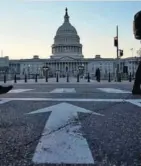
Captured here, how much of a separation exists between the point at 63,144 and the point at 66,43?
138 metres

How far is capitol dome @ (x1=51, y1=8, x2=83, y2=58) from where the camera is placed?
139875mm

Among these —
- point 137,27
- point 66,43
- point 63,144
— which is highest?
point 66,43

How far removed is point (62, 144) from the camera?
284cm

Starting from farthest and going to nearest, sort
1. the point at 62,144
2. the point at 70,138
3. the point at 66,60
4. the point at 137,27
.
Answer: the point at 66,60
the point at 137,27
the point at 70,138
the point at 62,144

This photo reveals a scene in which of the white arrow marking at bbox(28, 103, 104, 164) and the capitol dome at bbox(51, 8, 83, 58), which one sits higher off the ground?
the capitol dome at bbox(51, 8, 83, 58)

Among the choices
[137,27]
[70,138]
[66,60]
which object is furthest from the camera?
[66,60]

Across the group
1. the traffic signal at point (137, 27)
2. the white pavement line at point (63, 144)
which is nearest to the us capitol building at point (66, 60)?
the traffic signal at point (137, 27)

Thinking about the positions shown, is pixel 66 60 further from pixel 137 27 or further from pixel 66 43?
pixel 137 27

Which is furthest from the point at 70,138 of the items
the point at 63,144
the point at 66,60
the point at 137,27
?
the point at 66,60

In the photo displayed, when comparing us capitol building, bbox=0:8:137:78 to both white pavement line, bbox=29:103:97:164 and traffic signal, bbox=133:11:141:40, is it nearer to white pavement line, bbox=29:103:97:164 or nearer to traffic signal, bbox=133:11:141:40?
traffic signal, bbox=133:11:141:40

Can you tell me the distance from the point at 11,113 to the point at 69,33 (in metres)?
138

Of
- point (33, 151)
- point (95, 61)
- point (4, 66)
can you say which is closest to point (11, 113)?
point (33, 151)

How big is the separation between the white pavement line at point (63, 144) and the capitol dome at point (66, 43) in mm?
136179

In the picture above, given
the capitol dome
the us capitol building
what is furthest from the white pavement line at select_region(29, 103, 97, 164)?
the capitol dome
